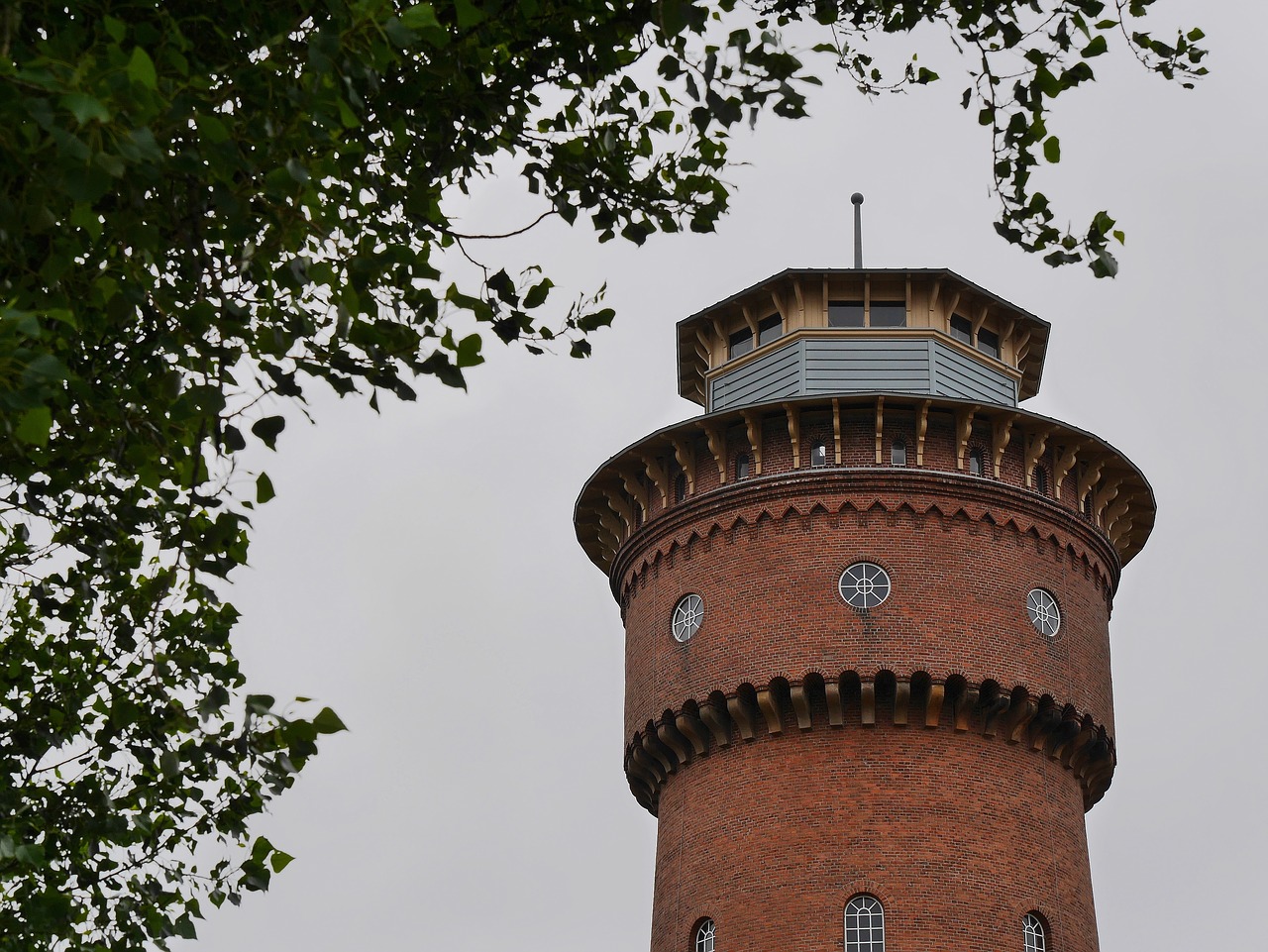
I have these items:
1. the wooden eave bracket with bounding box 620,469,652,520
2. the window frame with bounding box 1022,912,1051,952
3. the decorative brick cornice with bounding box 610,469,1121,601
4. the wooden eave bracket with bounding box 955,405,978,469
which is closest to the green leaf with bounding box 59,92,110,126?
the decorative brick cornice with bounding box 610,469,1121,601

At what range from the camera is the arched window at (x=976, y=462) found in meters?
28.0

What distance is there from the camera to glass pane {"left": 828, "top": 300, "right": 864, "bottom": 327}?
96.7 feet

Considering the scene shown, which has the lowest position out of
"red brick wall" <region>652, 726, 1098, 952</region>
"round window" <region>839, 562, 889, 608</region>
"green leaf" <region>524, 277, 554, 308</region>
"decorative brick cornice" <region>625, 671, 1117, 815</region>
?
"green leaf" <region>524, 277, 554, 308</region>

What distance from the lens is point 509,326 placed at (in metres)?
10.9

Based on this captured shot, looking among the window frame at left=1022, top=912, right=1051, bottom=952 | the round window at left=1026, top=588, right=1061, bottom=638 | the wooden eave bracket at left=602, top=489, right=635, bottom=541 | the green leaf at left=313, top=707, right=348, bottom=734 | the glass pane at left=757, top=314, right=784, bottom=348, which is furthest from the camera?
the wooden eave bracket at left=602, top=489, right=635, bottom=541

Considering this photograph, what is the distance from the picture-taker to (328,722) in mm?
8156

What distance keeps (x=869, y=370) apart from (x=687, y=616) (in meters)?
4.71

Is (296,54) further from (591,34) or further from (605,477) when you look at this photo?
(605,477)

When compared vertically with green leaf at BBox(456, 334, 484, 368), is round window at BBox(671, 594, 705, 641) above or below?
above

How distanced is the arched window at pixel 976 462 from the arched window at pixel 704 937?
25.2 ft

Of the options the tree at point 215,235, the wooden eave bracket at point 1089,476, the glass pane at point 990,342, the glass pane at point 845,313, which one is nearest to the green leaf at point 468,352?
the tree at point 215,235

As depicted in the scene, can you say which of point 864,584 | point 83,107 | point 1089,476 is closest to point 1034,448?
point 1089,476

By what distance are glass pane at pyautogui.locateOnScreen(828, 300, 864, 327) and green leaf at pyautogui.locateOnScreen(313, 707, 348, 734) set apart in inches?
866

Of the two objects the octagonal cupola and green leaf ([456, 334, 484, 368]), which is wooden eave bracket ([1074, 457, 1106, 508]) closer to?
the octagonal cupola
